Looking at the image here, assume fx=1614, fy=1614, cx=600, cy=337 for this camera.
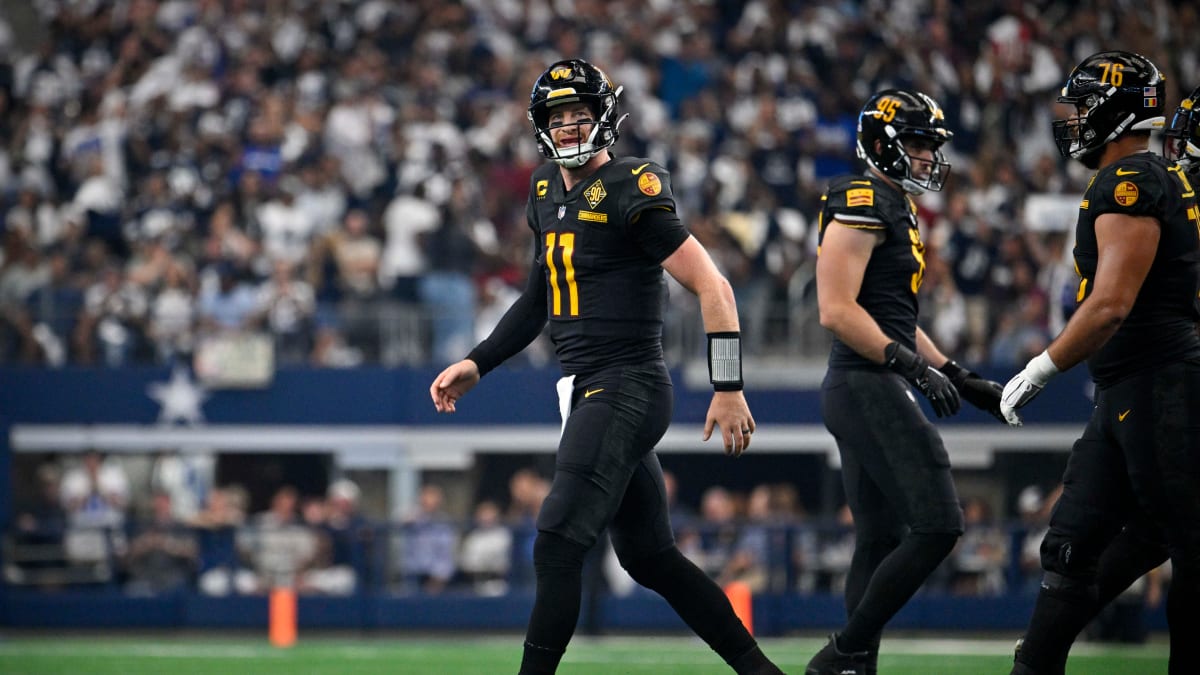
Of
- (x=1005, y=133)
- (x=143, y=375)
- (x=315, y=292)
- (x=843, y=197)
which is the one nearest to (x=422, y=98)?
(x=315, y=292)

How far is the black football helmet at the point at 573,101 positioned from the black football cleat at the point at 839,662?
203 centimetres

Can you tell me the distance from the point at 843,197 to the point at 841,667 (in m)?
1.78

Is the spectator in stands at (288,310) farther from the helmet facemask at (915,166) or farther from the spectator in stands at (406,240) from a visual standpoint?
the helmet facemask at (915,166)

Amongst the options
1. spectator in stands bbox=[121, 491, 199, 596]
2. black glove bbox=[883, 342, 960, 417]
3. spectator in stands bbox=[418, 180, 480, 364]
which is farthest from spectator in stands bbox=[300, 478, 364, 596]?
black glove bbox=[883, 342, 960, 417]

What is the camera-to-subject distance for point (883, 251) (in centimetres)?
628

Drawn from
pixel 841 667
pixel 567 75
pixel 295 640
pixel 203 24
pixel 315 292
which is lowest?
pixel 295 640

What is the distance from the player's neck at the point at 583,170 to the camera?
587 cm

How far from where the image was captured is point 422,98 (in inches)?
704

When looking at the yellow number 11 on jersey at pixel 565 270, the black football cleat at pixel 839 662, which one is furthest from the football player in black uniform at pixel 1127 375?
the yellow number 11 on jersey at pixel 565 270

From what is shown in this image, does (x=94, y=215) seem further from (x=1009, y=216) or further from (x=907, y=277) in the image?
(x=907, y=277)

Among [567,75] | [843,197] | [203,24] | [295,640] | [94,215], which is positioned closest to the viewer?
[567,75]

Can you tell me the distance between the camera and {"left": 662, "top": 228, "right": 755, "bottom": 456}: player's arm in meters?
5.50

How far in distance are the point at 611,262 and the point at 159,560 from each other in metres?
10.7

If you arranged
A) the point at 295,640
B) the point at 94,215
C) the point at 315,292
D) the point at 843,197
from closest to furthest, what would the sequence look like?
1. the point at 843,197
2. the point at 295,640
3. the point at 315,292
4. the point at 94,215
